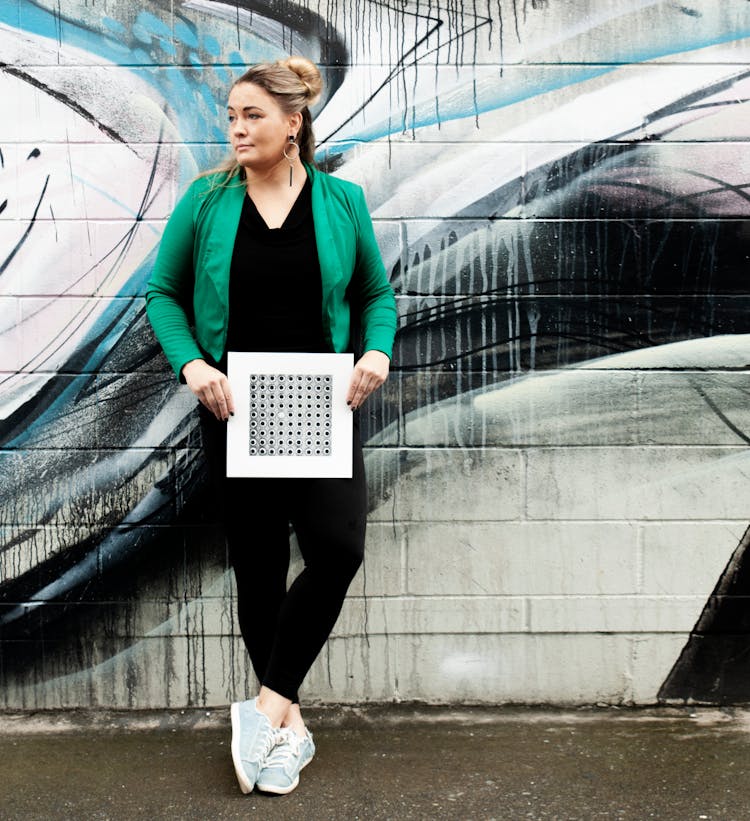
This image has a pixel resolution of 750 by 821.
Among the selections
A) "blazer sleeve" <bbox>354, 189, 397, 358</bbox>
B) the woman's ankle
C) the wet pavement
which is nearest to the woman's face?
"blazer sleeve" <bbox>354, 189, 397, 358</bbox>

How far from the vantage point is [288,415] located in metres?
2.63

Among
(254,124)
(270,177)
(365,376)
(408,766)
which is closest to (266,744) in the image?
(408,766)

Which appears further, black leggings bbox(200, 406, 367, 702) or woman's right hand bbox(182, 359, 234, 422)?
black leggings bbox(200, 406, 367, 702)

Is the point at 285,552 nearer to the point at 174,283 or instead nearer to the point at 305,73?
the point at 174,283

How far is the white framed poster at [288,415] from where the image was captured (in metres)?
2.60

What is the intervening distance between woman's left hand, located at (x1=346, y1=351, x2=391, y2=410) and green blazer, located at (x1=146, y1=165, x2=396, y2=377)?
0.04m

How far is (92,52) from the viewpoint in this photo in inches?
125

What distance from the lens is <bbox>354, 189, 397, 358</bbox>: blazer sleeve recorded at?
8.99 ft

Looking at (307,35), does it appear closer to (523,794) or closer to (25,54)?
(25,54)

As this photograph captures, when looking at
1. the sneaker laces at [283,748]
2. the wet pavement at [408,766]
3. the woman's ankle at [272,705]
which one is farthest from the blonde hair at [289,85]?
the wet pavement at [408,766]

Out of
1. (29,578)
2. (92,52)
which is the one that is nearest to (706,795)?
(29,578)

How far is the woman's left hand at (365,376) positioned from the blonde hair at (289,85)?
2.00ft

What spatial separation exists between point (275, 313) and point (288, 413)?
26 centimetres

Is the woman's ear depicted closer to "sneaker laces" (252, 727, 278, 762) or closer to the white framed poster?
the white framed poster
